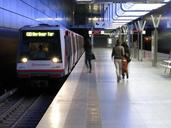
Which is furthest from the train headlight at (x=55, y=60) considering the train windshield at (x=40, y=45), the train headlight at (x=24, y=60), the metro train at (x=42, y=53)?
the train headlight at (x=24, y=60)

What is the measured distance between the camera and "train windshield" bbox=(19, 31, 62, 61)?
2152 cm

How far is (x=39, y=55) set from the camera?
846 inches

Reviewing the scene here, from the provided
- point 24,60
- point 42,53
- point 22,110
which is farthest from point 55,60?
point 22,110

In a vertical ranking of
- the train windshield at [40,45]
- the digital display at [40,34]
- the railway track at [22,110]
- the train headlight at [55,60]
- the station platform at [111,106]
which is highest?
the digital display at [40,34]

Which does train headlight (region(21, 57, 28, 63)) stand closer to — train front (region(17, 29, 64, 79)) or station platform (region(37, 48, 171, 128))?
train front (region(17, 29, 64, 79))

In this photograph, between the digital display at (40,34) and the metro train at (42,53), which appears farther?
the digital display at (40,34)

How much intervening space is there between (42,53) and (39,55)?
176 millimetres

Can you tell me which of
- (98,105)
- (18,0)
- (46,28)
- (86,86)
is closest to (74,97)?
(98,105)

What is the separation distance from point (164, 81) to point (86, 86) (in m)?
3.41

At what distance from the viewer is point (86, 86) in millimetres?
18109

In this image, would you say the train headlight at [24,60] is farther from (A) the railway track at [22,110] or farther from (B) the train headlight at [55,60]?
(A) the railway track at [22,110]

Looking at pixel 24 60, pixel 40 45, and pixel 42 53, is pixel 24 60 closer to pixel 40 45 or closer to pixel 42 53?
pixel 42 53

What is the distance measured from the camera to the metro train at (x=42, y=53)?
69.7 ft

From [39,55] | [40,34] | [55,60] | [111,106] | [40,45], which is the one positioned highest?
[40,34]
